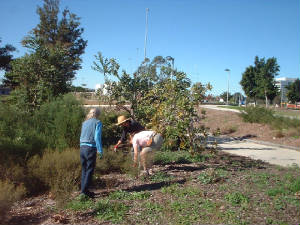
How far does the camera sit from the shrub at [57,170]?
477cm

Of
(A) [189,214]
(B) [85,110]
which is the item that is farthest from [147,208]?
(B) [85,110]

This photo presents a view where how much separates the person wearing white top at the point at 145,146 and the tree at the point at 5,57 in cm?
1672

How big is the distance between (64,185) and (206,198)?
7.79 feet

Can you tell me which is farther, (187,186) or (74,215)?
(187,186)

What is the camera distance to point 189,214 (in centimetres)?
400

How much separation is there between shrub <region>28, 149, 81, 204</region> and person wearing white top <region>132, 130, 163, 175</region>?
1.21 m

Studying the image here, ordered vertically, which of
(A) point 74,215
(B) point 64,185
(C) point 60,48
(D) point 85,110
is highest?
(C) point 60,48

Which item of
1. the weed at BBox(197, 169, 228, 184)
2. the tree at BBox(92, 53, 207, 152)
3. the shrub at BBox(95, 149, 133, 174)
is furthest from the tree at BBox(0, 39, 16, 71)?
the weed at BBox(197, 169, 228, 184)

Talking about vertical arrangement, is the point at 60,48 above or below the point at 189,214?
above

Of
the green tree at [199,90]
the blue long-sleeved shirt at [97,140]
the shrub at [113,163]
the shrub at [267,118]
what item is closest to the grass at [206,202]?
the shrub at [113,163]

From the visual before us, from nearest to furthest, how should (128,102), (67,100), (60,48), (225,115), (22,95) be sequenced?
1. (67,100)
2. (22,95)
3. (128,102)
4. (60,48)
5. (225,115)

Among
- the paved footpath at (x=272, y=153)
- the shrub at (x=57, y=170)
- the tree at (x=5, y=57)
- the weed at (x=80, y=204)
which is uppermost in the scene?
the tree at (x=5, y=57)

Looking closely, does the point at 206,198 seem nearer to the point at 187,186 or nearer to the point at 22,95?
the point at 187,186

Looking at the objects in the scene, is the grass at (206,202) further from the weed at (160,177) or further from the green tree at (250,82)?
the green tree at (250,82)
